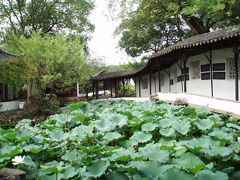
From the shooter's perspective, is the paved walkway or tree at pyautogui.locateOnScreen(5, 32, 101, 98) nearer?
the paved walkway

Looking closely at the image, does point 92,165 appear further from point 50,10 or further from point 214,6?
point 50,10

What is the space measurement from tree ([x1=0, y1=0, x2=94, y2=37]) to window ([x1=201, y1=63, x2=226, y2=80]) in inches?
658

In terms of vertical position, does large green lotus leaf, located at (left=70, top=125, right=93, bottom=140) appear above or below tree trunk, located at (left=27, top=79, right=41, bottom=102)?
below

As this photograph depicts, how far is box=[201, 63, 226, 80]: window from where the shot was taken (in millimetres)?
11547

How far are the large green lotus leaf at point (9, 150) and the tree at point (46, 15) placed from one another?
2384 cm

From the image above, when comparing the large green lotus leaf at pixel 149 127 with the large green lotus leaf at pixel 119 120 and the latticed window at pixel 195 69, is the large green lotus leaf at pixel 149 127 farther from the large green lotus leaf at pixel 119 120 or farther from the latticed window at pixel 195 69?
the latticed window at pixel 195 69

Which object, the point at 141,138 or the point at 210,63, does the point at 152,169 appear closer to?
the point at 141,138

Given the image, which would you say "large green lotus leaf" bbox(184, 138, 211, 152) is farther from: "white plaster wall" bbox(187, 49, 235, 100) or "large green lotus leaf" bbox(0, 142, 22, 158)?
"white plaster wall" bbox(187, 49, 235, 100)

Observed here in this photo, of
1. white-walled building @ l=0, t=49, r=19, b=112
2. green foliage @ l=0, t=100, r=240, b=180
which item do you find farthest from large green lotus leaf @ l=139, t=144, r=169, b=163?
white-walled building @ l=0, t=49, r=19, b=112

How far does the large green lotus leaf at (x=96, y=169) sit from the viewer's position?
1.37 m

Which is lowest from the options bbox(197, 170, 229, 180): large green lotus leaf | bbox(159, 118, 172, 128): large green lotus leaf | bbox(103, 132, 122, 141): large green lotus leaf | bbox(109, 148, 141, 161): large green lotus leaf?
bbox(197, 170, 229, 180): large green lotus leaf

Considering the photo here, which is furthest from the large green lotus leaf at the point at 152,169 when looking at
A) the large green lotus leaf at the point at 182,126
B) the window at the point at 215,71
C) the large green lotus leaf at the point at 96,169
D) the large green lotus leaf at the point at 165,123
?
the window at the point at 215,71

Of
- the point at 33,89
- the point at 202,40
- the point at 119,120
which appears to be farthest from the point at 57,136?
the point at 33,89

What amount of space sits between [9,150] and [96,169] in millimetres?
785
